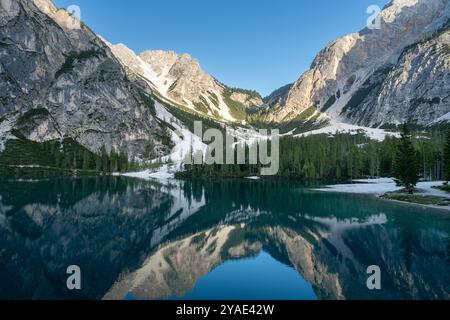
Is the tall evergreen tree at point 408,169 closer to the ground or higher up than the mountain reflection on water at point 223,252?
higher up

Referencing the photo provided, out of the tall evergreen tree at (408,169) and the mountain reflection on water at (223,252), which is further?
the tall evergreen tree at (408,169)

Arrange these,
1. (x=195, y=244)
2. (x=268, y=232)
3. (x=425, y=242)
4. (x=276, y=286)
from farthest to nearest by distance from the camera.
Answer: (x=268, y=232) → (x=195, y=244) → (x=425, y=242) → (x=276, y=286)

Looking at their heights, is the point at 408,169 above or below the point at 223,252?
above

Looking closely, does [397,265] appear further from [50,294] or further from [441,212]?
[441,212]

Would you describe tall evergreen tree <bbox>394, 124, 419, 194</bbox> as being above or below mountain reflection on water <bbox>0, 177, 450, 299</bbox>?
above

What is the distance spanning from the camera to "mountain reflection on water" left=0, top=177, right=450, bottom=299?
2716 centimetres

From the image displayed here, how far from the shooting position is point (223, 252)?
133 ft

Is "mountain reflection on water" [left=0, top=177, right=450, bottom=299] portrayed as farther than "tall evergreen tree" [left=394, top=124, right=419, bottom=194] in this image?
No

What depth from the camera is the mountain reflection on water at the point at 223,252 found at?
27.2 metres

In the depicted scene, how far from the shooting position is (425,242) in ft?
133

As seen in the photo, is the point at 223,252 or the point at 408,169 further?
the point at 408,169
